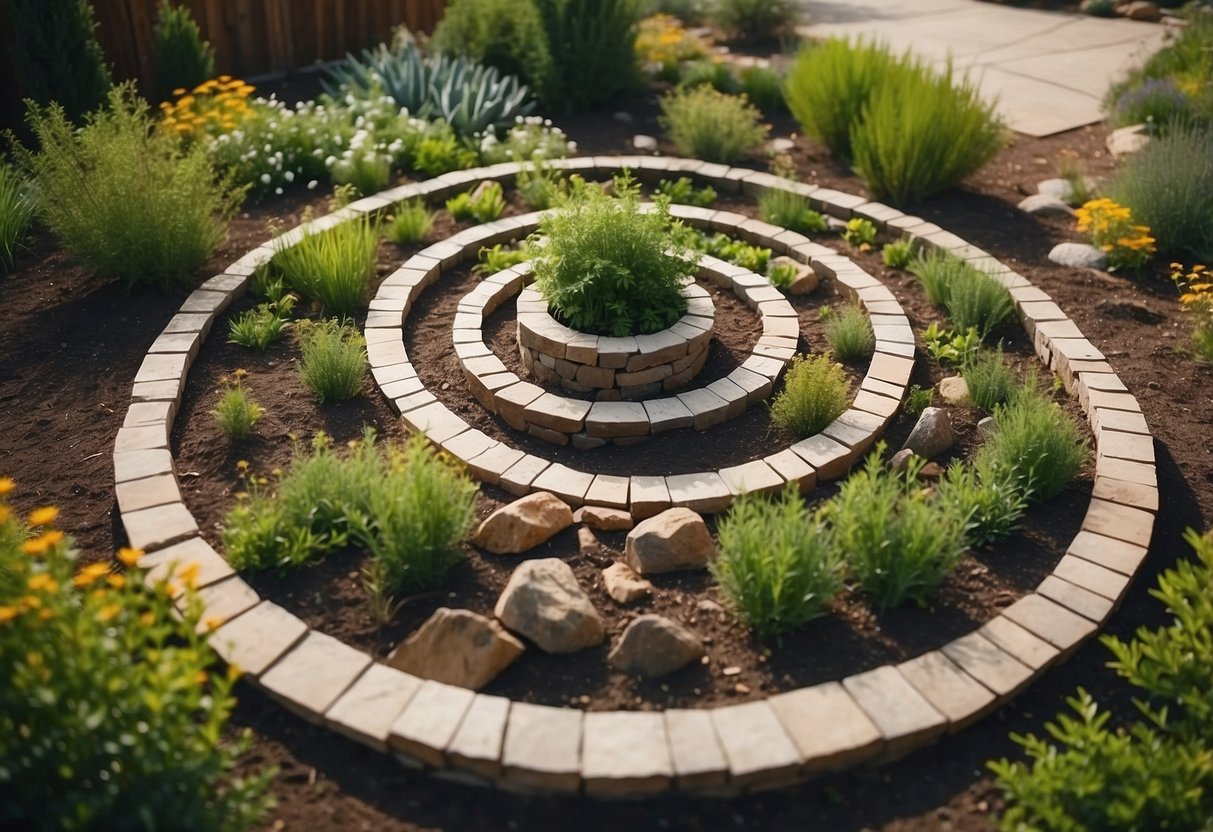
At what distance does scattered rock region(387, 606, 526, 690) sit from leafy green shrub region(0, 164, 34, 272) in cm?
420

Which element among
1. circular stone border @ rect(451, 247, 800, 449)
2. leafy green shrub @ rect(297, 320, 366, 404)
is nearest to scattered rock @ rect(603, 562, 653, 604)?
circular stone border @ rect(451, 247, 800, 449)

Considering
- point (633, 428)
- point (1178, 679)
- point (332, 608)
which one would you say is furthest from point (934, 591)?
point (332, 608)

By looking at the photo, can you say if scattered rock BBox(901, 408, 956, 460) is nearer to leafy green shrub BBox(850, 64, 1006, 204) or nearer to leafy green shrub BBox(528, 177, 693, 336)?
leafy green shrub BBox(528, 177, 693, 336)

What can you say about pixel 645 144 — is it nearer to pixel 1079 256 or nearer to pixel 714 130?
pixel 714 130

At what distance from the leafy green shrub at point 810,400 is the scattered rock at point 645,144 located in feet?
13.2

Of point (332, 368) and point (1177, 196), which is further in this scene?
point (1177, 196)

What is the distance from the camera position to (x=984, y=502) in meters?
4.12

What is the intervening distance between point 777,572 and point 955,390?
208cm

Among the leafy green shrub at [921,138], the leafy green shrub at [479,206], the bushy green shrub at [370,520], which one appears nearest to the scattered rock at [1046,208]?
the leafy green shrub at [921,138]

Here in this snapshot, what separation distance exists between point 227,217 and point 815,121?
460 centimetres

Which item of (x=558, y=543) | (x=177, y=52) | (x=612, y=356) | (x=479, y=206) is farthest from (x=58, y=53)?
(x=558, y=543)

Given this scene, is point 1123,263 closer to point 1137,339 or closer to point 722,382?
point 1137,339

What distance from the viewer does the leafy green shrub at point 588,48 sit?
8.85 m

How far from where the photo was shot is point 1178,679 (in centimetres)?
325
